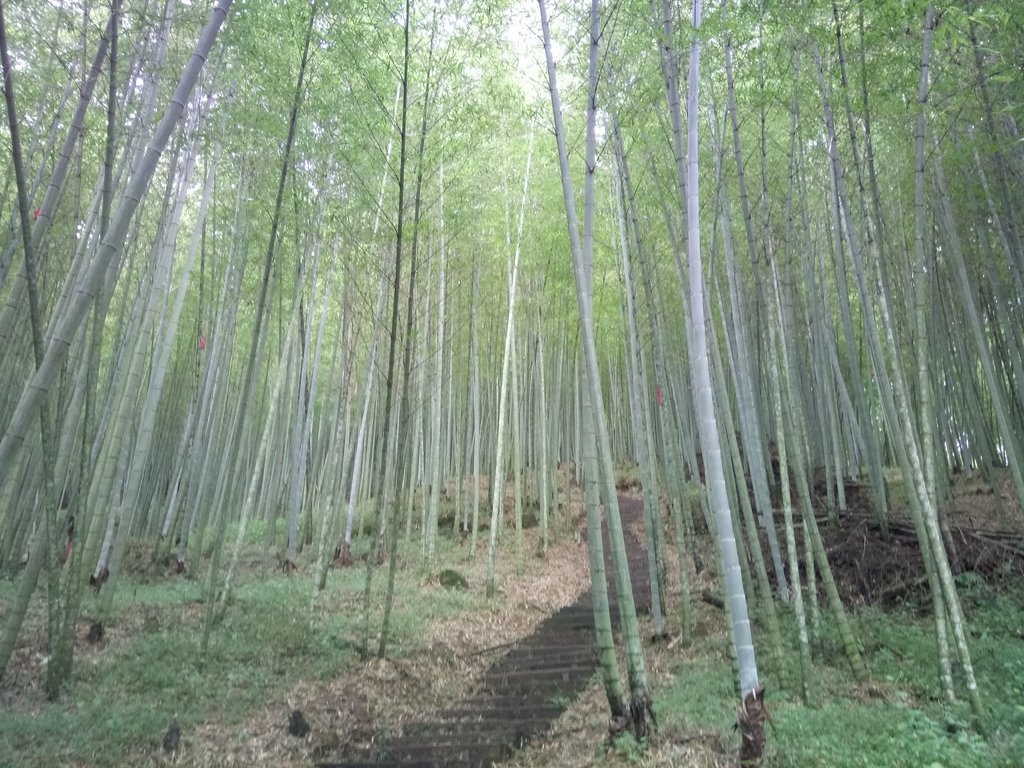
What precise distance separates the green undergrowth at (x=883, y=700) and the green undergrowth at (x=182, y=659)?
7.82 feet

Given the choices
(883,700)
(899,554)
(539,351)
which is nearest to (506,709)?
(883,700)

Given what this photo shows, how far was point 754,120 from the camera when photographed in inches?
200

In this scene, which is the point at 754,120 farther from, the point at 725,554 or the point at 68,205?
the point at 68,205

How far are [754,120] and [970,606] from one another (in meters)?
4.05

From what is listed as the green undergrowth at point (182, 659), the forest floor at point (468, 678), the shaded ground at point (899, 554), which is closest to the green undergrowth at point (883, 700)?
the forest floor at point (468, 678)

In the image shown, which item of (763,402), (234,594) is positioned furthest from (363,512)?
(763,402)

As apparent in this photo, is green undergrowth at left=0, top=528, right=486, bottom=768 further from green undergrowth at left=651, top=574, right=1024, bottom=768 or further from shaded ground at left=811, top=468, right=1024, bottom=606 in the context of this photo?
shaded ground at left=811, top=468, right=1024, bottom=606

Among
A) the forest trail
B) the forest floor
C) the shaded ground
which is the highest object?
the shaded ground

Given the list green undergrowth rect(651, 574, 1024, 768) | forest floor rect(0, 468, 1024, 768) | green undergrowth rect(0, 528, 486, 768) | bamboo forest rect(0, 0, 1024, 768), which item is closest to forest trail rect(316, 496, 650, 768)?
bamboo forest rect(0, 0, 1024, 768)

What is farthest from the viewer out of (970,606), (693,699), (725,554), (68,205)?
(68,205)

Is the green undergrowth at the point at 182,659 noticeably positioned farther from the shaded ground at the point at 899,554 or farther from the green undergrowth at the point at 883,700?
the shaded ground at the point at 899,554

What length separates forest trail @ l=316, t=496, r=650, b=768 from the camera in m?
3.24

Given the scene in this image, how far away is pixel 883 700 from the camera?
3.21 metres

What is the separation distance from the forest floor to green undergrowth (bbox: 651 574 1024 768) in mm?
12
